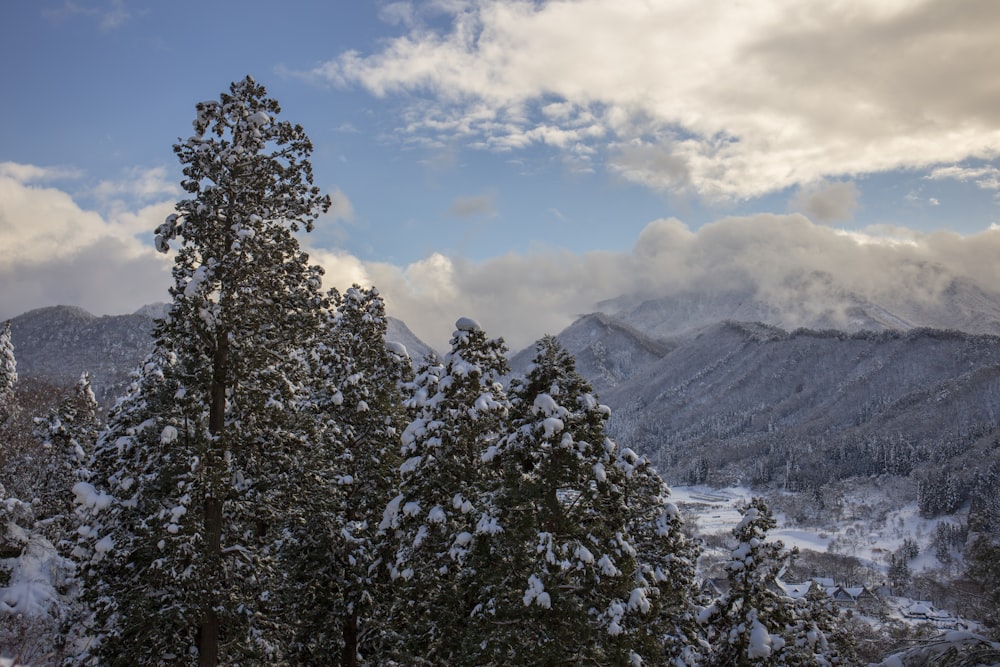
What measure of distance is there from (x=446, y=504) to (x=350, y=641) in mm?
5266

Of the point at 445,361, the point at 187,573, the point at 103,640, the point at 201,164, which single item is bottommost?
the point at 103,640

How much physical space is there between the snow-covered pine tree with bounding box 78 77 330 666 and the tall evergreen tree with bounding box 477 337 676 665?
15.8 ft

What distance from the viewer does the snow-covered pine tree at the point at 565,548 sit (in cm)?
1281

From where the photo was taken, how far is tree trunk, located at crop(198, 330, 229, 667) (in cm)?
1252

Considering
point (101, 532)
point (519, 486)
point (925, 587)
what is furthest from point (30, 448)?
point (925, 587)

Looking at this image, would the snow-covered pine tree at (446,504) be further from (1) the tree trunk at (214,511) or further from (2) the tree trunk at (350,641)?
(1) the tree trunk at (214,511)

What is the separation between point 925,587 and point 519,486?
17500 cm

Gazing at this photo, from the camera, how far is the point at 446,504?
49.3ft

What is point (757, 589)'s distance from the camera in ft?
61.4

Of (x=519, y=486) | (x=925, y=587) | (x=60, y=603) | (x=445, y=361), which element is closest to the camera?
(x=519, y=486)

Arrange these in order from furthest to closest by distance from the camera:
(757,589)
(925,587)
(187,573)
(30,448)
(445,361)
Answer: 1. (925,587)
2. (30,448)
3. (757,589)
4. (445,361)
5. (187,573)

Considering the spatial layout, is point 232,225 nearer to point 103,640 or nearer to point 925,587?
point 103,640

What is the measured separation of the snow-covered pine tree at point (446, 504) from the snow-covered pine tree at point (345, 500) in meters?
1.18

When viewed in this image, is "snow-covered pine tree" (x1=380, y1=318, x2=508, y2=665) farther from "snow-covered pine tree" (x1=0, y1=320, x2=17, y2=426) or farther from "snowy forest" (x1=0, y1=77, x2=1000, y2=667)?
"snow-covered pine tree" (x1=0, y1=320, x2=17, y2=426)
